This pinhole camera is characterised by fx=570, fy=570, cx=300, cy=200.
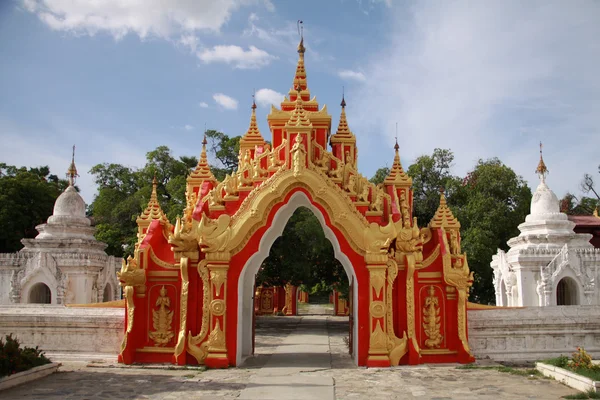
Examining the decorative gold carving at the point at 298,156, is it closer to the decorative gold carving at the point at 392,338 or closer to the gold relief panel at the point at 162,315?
the decorative gold carving at the point at 392,338

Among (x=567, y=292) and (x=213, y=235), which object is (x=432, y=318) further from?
(x=567, y=292)

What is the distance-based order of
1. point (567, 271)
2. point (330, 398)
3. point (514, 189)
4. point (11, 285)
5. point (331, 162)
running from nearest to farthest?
point (330, 398) < point (331, 162) < point (567, 271) < point (11, 285) < point (514, 189)

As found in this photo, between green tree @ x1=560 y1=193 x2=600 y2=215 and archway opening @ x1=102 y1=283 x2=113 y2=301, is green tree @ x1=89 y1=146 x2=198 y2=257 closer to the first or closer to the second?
archway opening @ x1=102 y1=283 x2=113 y2=301

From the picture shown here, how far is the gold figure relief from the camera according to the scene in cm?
1362

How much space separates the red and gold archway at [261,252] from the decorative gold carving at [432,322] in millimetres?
24

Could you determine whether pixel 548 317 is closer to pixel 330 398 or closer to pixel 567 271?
pixel 330 398

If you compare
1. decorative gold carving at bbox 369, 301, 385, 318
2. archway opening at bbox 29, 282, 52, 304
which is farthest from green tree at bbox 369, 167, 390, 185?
decorative gold carving at bbox 369, 301, 385, 318

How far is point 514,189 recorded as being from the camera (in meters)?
37.6

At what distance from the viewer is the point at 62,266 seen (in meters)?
27.2

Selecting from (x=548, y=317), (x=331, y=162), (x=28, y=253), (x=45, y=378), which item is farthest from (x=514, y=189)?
(x=45, y=378)

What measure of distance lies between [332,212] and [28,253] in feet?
67.0

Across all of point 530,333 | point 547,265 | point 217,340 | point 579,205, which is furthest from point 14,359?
point 579,205

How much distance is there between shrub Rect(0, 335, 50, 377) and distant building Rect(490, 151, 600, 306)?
2037 cm

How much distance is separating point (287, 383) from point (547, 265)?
1793cm
